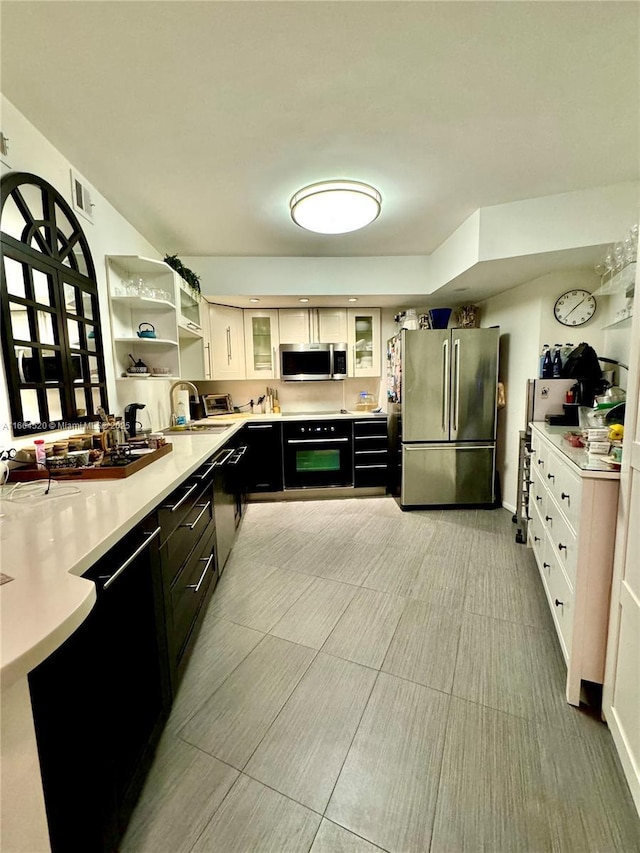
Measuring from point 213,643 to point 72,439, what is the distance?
3.96ft

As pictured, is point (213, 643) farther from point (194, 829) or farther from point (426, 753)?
point (426, 753)

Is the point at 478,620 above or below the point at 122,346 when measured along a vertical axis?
below

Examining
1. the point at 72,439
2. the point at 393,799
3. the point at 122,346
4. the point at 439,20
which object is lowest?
the point at 393,799

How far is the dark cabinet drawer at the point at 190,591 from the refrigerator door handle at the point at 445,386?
234 cm

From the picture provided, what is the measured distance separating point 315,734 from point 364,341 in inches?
138

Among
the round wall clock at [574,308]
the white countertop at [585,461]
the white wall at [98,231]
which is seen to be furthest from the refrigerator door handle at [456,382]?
the white wall at [98,231]

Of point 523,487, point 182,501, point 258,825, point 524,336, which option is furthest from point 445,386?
point 258,825

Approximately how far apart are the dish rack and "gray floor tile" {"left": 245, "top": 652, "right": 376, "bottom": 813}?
1.79 meters

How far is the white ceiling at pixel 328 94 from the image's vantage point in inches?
44.5

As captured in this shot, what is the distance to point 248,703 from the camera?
139cm

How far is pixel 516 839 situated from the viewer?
0.97 m

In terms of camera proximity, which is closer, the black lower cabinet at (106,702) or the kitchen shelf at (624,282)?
the black lower cabinet at (106,702)

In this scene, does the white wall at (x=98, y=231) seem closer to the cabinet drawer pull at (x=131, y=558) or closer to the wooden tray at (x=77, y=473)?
the wooden tray at (x=77, y=473)

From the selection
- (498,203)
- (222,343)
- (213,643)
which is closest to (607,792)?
(213,643)
